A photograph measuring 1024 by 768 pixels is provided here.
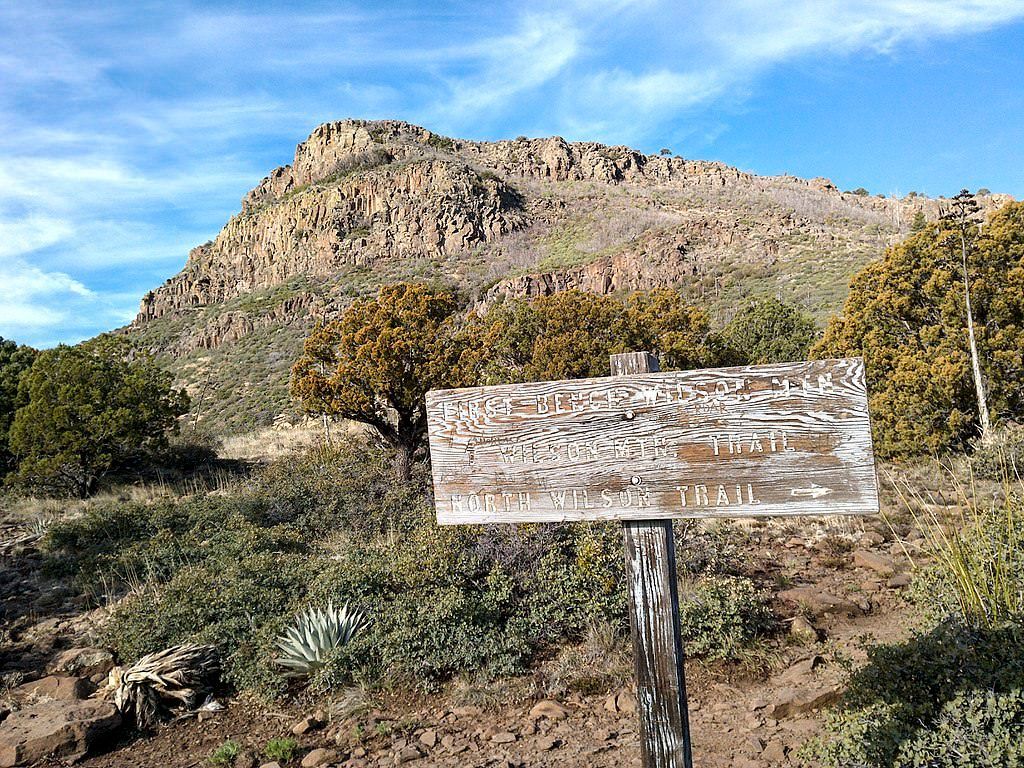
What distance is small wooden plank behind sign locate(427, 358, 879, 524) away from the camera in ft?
6.73

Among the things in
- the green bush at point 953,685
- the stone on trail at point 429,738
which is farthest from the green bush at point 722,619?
the stone on trail at point 429,738

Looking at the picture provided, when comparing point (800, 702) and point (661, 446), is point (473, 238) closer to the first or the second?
point (800, 702)

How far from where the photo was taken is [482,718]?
4449 mm

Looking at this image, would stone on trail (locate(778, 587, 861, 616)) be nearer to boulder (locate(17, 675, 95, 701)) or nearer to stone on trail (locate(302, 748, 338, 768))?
stone on trail (locate(302, 748, 338, 768))

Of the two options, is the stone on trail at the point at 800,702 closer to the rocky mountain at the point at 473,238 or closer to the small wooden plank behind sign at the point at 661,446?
the small wooden plank behind sign at the point at 661,446

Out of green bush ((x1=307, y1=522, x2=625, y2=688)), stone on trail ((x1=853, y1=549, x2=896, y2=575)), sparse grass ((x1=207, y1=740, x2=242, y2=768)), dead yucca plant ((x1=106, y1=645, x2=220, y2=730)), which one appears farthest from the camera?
stone on trail ((x1=853, y1=549, x2=896, y2=575))

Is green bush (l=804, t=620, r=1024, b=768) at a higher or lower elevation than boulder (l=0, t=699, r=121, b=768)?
higher

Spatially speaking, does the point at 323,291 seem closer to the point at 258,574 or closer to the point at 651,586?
the point at 258,574

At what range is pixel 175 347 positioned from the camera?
5178 centimetres

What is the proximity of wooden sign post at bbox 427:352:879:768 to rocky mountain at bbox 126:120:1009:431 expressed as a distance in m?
25.4

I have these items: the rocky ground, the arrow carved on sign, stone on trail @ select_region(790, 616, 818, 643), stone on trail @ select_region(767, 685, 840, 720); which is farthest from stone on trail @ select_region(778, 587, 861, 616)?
the arrow carved on sign

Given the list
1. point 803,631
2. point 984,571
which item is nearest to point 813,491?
point 984,571

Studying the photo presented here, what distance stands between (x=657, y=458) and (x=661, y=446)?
0.14 feet

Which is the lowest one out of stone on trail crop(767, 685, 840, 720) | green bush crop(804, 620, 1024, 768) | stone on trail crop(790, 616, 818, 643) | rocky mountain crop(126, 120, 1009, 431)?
stone on trail crop(767, 685, 840, 720)
